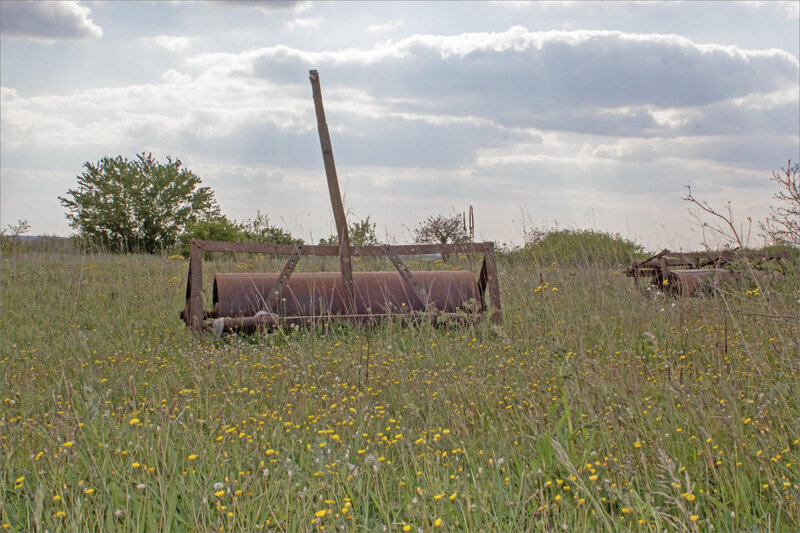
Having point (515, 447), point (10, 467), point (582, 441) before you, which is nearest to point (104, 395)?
point (10, 467)

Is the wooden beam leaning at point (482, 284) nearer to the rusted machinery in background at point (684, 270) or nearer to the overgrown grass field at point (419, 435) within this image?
the overgrown grass field at point (419, 435)

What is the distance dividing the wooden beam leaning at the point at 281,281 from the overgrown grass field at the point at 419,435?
630 millimetres

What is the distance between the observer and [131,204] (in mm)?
31297

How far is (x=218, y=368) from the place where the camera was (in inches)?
199

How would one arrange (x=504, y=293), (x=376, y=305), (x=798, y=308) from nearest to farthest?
1. (x=798, y=308)
2. (x=376, y=305)
3. (x=504, y=293)

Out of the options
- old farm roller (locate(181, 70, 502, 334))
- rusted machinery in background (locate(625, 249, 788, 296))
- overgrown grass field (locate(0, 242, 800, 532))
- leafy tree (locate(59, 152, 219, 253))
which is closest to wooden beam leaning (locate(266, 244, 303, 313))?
old farm roller (locate(181, 70, 502, 334))

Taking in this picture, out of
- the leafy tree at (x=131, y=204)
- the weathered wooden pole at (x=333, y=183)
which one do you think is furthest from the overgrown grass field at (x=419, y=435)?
the leafy tree at (x=131, y=204)

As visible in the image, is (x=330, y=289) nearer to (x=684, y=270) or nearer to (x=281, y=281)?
(x=281, y=281)

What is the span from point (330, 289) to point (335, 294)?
0.09 meters

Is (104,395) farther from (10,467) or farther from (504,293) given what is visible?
(504,293)

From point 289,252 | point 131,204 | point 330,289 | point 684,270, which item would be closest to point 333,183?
point 289,252

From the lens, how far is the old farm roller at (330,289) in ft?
21.4

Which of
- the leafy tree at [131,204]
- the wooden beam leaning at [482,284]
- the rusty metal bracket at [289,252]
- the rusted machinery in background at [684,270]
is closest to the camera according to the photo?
the rusty metal bracket at [289,252]

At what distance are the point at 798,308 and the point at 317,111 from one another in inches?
205
